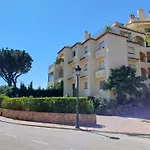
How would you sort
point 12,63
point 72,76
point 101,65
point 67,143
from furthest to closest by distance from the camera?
point 12,63 < point 72,76 < point 101,65 < point 67,143

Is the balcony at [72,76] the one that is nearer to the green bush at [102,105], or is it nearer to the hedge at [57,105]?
the green bush at [102,105]

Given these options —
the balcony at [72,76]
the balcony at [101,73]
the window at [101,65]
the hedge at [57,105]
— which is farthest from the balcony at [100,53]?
the hedge at [57,105]

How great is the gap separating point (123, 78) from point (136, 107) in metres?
4.07

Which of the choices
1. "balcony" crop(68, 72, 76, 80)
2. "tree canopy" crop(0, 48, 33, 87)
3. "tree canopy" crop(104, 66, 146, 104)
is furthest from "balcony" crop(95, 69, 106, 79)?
"tree canopy" crop(0, 48, 33, 87)

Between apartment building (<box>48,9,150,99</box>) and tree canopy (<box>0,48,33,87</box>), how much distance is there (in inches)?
576

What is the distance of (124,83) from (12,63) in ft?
99.8

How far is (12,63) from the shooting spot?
48750mm

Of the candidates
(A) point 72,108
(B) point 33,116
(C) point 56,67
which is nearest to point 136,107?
(A) point 72,108

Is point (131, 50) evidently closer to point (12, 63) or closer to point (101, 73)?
point (101, 73)

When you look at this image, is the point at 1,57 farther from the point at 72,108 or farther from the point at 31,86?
the point at 72,108

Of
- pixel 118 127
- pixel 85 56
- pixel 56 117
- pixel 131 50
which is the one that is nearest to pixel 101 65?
pixel 85 56

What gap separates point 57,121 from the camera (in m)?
17.9

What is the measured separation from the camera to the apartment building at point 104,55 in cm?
3019

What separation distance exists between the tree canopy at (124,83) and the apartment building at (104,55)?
1.31 m
